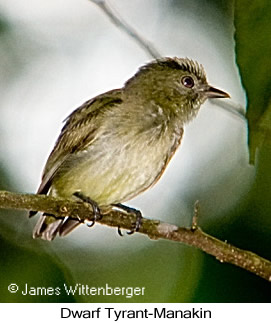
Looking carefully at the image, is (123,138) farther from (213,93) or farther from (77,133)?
(213,93)

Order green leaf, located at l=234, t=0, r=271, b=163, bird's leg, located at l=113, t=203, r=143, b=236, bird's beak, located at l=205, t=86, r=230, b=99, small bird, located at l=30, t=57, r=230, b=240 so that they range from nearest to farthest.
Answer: green leaf, located at l=234, t=0, r=271, b=163
bird's leg, located at l=113, t=203, r=143, b=236
small bird, located at l=30, t=57, r=230, b=240
bird's beak, located at l=205, t=86, r=230, b=99

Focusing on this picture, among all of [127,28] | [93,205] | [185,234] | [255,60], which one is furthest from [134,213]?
[255,60]

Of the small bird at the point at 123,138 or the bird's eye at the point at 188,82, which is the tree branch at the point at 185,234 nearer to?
the small bird at the point at 123,138

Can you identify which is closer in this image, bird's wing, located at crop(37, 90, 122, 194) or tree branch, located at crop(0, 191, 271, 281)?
tree branch, located at crop(0, 191, 271, 281)

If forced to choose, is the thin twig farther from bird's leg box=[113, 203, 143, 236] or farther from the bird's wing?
bird's leg box=[113, 203, 143, 236]

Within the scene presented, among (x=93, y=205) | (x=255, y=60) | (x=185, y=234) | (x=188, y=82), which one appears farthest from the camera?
(x=188, y=82)

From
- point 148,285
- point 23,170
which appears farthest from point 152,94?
point 148,285

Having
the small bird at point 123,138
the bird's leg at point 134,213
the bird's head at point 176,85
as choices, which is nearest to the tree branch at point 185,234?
the bird's leg at point 134,213

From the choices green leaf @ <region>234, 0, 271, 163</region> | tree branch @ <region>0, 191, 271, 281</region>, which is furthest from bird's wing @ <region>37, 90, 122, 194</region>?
green leaf @ <region>234, 0, 271, 163</region>
